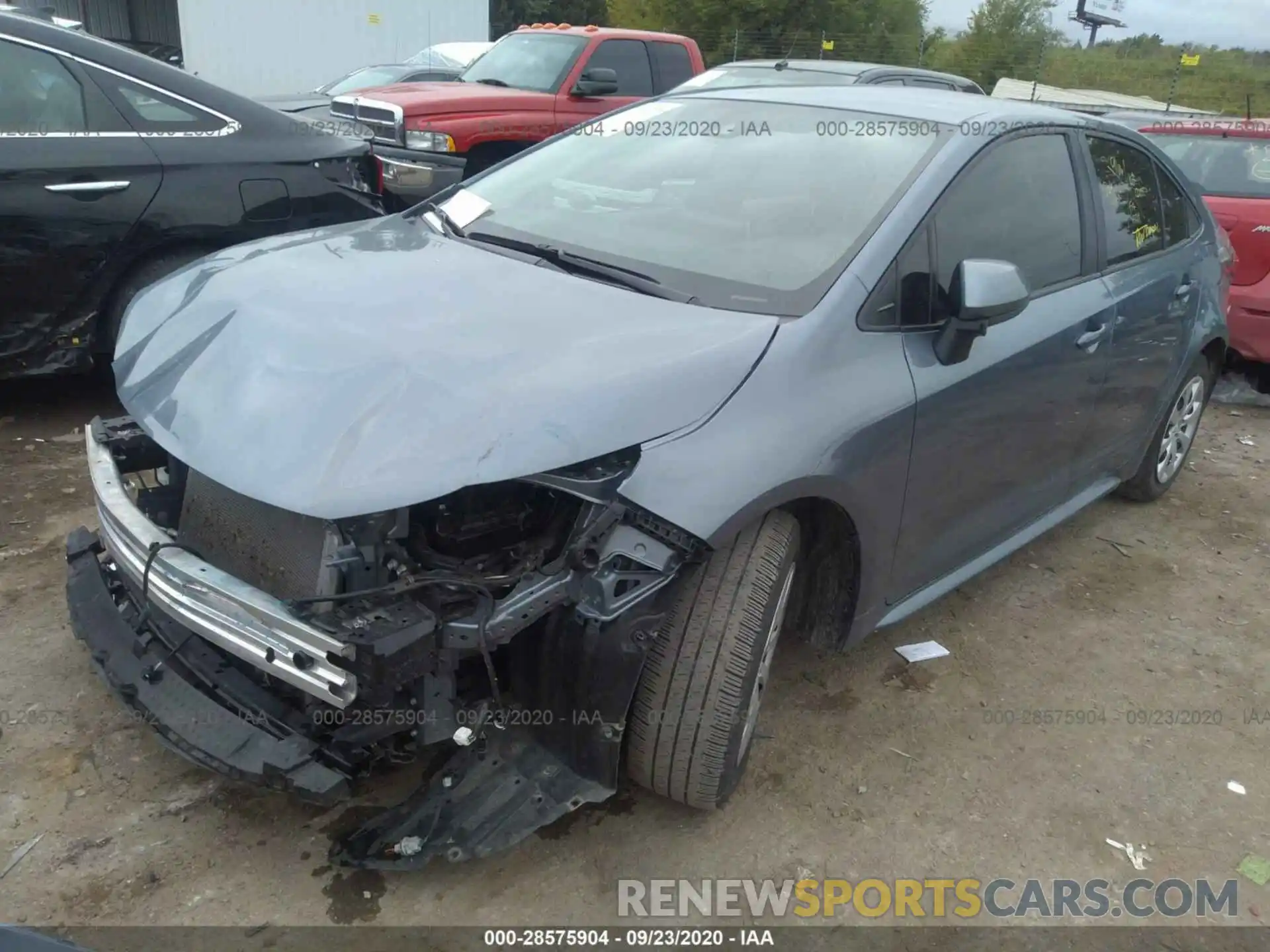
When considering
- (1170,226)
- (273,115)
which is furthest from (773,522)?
(273,115)

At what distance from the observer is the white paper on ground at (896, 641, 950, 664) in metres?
3.49

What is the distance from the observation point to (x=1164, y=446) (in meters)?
4.62

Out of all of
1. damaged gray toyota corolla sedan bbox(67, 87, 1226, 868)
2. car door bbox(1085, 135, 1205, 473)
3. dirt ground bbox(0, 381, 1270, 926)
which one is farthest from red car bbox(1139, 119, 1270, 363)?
damaged gray toyota corolla sedan bbox(67, 87, 1226, 868)

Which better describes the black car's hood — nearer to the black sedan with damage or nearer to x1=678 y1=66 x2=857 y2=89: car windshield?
x1=678 y1=66 x2=857 y2=89: car windshield

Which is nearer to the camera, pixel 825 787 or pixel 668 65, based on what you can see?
pixel 825 787

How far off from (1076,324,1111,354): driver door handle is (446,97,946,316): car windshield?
2.88 feet

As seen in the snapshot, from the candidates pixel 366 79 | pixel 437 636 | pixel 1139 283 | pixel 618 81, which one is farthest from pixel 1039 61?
pixel 437 636

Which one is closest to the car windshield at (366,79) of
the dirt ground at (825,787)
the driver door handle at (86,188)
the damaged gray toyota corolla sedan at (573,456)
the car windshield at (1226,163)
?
the driver door handle at (86,188)

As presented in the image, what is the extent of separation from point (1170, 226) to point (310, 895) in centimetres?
401

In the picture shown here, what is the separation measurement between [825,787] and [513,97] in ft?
23.2

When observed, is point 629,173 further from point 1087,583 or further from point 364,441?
point 1087,583

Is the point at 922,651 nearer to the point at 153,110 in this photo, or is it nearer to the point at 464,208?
the point at 464,208

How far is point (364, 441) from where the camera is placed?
2.12m

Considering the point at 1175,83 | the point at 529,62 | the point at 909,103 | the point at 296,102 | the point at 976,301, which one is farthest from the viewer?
the point at 1175,83
